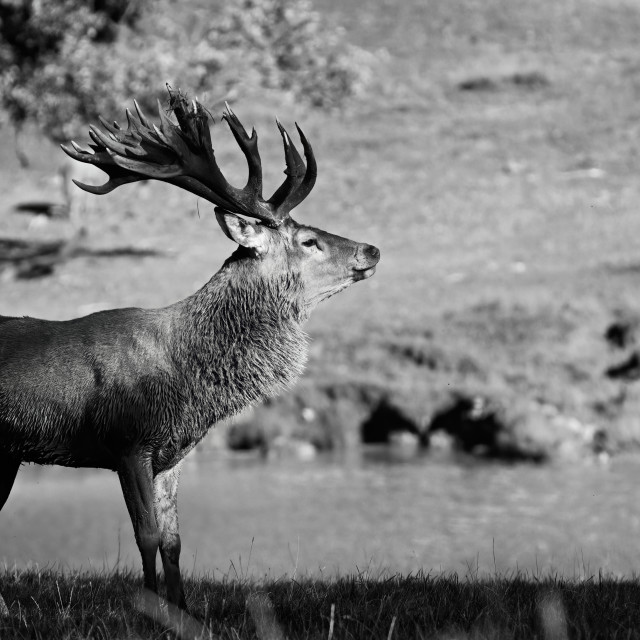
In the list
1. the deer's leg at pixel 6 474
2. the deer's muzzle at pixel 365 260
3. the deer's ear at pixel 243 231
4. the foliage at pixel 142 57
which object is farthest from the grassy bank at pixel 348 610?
the foliage at pixel 142 57

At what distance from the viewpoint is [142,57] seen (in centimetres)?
2370

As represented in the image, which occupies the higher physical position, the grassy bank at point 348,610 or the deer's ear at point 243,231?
the deer's ear at point 243,231

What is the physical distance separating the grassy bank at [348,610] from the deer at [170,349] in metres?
0.41

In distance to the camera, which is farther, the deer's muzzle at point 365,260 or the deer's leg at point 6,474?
the deer's muzzle at point 365,260

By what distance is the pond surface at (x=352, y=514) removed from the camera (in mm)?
11484

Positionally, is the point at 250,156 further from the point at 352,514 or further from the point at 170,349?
the point at 352,514

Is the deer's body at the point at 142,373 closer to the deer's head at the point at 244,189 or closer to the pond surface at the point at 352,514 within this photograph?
the deer's head at the point at 244,189

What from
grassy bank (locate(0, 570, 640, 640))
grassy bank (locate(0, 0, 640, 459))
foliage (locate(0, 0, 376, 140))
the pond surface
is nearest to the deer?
grassy bank (locate(0, 570, 640, 640))

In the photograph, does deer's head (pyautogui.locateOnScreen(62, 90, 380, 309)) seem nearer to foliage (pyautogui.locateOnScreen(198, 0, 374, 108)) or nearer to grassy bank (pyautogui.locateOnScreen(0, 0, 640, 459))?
grassy bank (pyautogui.locateOnScreen(0, 0, 640, 459))

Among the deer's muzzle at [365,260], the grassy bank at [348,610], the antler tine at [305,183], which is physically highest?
the antler tine at [305,183]

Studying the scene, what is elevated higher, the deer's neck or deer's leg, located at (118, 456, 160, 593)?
the deer's neck

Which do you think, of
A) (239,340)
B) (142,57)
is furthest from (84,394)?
(142,57)

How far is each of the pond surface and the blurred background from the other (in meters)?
0.06

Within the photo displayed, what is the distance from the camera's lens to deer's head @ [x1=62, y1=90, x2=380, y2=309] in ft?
22.2
